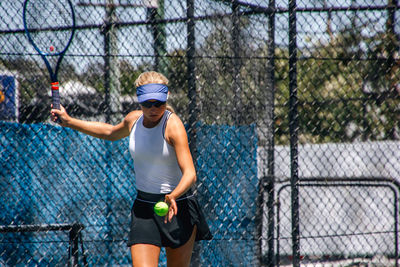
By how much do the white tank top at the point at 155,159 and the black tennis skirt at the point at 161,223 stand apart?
0.22 feet

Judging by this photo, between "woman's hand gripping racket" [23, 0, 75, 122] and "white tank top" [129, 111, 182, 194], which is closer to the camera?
"white tank top" [129, 111, 182, 194]

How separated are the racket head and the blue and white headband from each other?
131 cm

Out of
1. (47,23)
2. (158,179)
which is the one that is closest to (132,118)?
(158,179)

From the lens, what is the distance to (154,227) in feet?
10.2

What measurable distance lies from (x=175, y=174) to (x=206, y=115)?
4.58 feet

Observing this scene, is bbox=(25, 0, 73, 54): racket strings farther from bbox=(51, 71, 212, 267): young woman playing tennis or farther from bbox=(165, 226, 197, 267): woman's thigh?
bbox=(165, 226, 197, 267): woman's thigh

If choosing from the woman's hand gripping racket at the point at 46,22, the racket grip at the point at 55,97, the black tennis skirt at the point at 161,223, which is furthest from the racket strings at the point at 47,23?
the black tennis skirt at the point at 161,223

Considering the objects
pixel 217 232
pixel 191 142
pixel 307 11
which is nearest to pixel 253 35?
pixel 307 11

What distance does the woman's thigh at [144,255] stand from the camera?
3027mm

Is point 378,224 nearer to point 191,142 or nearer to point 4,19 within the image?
point 191,142

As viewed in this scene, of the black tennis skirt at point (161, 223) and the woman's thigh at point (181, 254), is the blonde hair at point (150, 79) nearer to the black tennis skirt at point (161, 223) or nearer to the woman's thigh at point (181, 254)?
the black tennis skirt at point (161, 223)

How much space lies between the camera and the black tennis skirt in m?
3.07

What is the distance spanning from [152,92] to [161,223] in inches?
30.7

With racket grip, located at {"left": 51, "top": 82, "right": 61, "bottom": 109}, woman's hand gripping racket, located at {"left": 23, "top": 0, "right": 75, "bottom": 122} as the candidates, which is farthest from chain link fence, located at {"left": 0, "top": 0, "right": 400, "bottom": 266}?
racket grip, located at {"left": 51, "top": 82, "right": 61, "bottom": 109}
